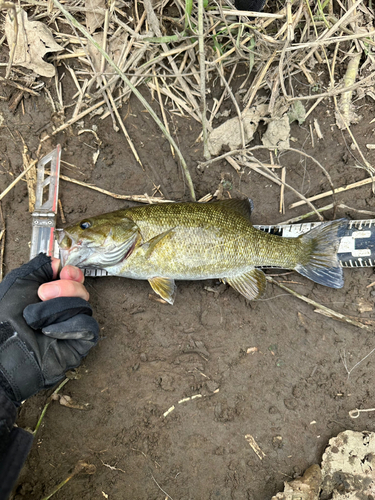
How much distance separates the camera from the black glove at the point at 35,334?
3070 millimetres

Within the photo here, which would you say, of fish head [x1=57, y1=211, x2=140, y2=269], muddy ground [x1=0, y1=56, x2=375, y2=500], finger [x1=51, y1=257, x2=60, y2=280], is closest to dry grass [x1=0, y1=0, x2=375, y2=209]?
A: muddy ground [x1=0, y1=56, x2=375, y2=500]

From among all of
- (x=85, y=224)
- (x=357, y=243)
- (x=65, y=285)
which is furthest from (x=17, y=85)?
(x=357, y=243)

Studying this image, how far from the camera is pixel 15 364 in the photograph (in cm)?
306

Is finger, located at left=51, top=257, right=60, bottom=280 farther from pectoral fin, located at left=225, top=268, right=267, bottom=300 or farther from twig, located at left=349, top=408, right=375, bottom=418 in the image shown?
twig, located at left=349, top=408, right=375, bottom=418

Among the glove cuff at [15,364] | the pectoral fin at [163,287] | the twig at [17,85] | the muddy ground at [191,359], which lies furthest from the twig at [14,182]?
the pectoral fin at [163,287]

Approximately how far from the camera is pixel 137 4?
3.82 metres

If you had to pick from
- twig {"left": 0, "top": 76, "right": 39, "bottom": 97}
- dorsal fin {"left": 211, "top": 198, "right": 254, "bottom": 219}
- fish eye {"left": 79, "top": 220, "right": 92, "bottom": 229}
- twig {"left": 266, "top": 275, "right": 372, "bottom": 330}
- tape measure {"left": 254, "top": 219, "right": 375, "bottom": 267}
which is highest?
twig {"left": 0, "top": 76, "right": 39, "bottom": 97}

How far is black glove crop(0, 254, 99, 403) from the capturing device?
3.07 metres

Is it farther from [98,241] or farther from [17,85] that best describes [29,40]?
[98,241]

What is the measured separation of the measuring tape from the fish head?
37cm

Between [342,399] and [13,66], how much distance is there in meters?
5.02

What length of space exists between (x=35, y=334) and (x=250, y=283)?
214 cm

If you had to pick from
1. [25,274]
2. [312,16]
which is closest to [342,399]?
[25,274]

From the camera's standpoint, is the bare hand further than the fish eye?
No
